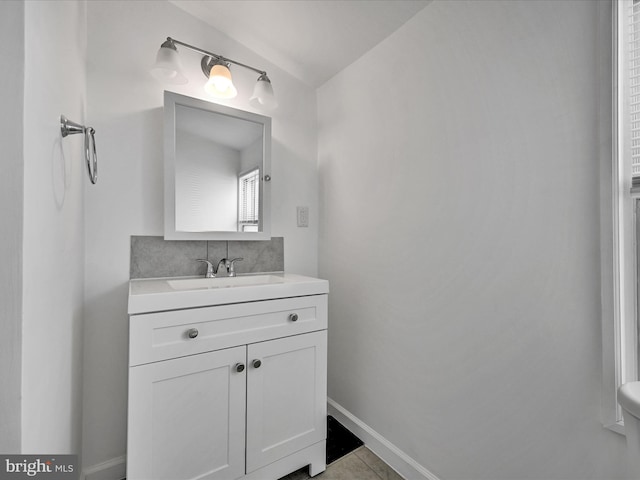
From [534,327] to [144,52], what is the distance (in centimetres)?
197

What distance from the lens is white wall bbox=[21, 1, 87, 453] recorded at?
0.52 m

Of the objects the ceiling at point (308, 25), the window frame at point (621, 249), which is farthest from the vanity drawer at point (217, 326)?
the ceiling at point (308, 25)

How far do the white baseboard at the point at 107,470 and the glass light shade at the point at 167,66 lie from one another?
1.73 m

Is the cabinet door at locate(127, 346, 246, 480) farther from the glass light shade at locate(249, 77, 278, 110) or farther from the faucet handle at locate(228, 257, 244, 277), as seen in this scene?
the glass light shade at locate(249, 77, 278, 110)

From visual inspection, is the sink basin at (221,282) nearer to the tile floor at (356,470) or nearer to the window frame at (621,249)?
the tile floor at (356,470)

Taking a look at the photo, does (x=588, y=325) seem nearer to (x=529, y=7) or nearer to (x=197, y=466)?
(x=529, y=7)

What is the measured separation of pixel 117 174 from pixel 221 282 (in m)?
0.68

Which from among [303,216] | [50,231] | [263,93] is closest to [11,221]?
[50,231]

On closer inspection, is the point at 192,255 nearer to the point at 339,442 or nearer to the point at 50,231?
the point at 50,231

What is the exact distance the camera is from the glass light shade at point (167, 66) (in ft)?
4.40

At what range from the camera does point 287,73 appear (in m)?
1.86

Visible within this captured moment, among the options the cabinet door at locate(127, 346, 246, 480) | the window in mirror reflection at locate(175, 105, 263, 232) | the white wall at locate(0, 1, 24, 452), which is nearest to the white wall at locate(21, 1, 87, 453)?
the white wall at locate(0, 1, 24, 452)

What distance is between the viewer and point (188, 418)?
43.2 inches

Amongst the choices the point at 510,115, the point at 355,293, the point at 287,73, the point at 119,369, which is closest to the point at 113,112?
the point at 287,73
